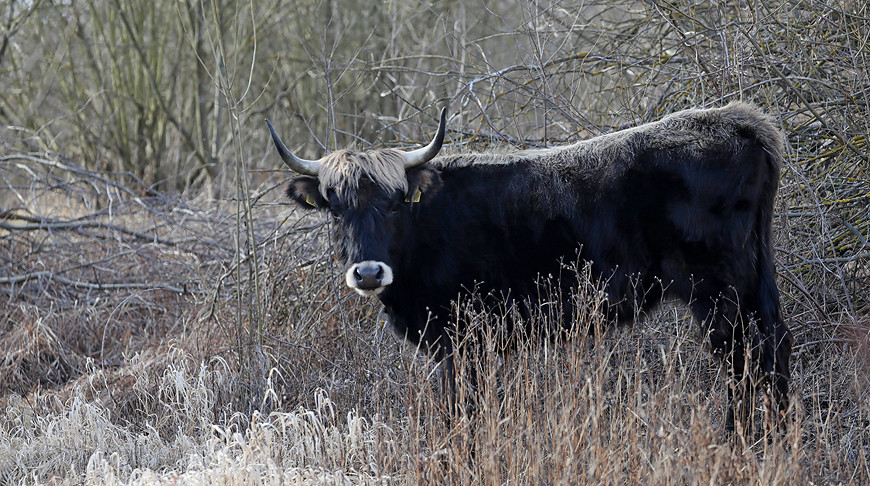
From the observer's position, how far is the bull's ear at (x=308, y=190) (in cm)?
518

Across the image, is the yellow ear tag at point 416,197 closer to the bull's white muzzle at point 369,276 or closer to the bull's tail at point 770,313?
the bull's white muzzle at point 369,276

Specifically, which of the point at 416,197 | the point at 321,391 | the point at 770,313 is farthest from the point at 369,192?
the point at 770,313

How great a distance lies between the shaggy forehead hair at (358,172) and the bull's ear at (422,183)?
53mm

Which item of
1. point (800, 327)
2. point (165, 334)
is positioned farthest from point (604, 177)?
point (165, 334)

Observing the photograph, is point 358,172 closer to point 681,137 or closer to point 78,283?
point 681,137

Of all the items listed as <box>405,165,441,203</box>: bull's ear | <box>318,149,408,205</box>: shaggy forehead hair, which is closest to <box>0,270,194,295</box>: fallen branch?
<box>318,149,408,205</box>: shaggy forehead hair

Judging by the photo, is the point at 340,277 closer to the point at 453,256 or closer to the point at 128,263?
the point at 453,256

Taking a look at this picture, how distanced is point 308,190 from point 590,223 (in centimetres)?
174

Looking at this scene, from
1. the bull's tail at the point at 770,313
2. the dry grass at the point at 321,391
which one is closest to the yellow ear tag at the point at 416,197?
the dry grass at the point at 321,391

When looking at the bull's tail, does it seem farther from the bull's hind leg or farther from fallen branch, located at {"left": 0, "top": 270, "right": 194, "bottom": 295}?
fallen branch, located at {"left": 0, "top": 270, "right": 194, "bottom": 295}

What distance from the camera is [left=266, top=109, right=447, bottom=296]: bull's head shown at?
4852 millimetres

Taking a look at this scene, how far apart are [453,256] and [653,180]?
1269 mm

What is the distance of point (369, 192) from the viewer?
195 inches

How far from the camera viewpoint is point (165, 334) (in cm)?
688
